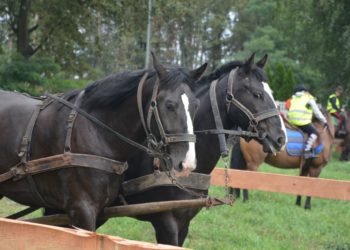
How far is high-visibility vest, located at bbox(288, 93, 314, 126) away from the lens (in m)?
10.9

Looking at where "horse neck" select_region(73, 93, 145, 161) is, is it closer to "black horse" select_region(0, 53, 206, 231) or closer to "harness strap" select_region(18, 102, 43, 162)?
"black horse" select_region(0, 53, 206, 231)

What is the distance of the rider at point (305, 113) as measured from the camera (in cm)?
1089

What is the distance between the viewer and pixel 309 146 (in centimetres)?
1088

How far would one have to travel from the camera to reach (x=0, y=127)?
4.64m

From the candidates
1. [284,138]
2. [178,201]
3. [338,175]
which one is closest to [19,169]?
[178,201]

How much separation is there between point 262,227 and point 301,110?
3402 millimetres

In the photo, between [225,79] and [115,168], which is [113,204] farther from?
[225,79]

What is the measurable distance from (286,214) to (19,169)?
6.04 m

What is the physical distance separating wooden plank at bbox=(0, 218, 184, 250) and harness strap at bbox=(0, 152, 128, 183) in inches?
46.2

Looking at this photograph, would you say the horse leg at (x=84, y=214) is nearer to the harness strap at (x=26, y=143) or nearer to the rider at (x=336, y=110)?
the harness strap at (x=26, y=143)

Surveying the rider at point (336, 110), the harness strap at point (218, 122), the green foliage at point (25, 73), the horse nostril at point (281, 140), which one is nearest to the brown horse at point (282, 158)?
the horse nostril at point (281, 140)

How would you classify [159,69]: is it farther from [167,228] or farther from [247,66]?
[167,228]

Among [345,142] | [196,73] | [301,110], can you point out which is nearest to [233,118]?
[196,73]

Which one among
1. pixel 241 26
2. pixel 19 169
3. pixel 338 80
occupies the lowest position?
pixel 19 169
